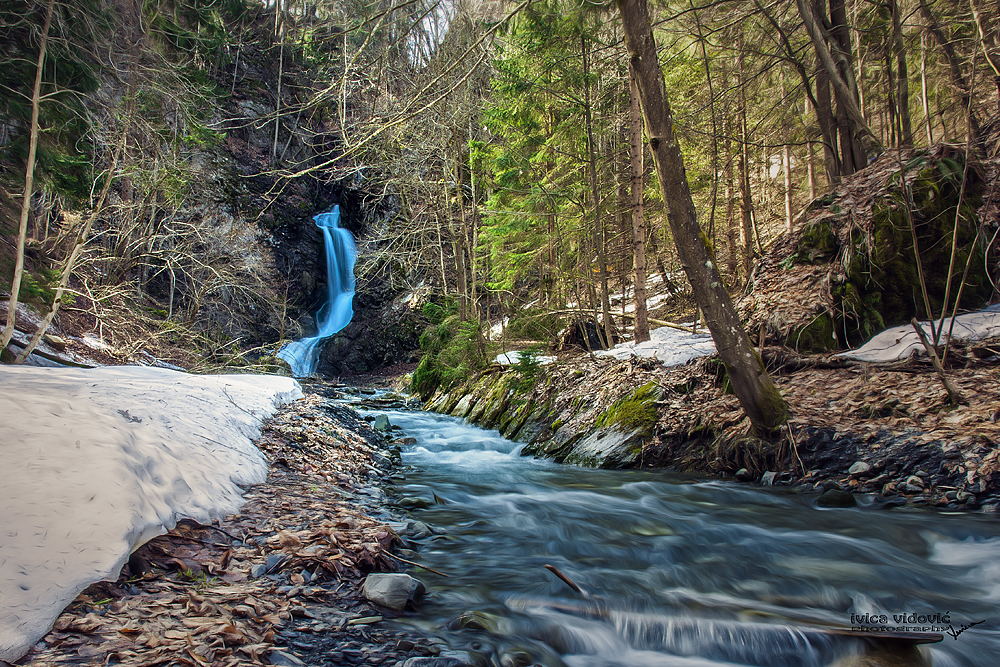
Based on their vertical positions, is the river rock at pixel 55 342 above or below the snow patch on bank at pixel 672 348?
above

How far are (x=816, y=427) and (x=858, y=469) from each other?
502 mm

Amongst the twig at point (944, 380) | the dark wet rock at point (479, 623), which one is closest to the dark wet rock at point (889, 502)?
the twig at point (944, 380)

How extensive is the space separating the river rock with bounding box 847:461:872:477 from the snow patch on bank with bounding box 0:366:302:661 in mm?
5218

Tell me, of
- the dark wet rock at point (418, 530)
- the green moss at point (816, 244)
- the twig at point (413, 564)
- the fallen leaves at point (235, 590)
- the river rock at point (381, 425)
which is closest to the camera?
the fallen leaves at point (235, 590)

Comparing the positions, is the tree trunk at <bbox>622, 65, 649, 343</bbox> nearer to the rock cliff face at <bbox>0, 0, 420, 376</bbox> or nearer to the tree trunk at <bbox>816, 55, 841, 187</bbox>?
the tree trunk at <bbox>816, 55, 841, 187</bbox>

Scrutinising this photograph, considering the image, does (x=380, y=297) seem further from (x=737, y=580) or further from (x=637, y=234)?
(x=737, y=580)

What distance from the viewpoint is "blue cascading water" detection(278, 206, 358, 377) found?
25484mm

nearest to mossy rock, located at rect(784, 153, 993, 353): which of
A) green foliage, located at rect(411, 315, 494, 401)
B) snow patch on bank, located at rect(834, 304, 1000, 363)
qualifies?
snow patch on bank, located at rect(834, 304, 1000, 363)

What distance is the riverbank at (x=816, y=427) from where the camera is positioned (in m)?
4.14

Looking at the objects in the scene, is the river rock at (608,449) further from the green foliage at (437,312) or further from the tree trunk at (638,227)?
the green foliage at (437,312)

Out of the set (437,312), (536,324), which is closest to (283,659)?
(536,324)

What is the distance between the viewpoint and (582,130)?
1047cm

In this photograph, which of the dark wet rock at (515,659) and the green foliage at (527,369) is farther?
the green foliage at (527,369)

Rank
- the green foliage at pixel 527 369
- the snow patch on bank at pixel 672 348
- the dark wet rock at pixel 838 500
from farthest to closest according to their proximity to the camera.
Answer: the green foliage at pixel 527 369, the snow patch on bank at pixel 672 348, the dark wet rock at pixel 838 500
